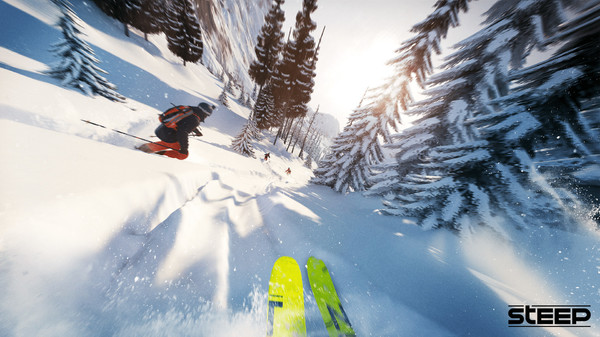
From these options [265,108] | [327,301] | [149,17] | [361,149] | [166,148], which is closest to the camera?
[327,301]

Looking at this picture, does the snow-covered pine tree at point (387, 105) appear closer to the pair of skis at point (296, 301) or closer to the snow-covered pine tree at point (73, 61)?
the pair of skis at point (296, 301)

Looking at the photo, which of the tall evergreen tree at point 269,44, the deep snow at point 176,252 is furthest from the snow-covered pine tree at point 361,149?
the tall evergreen tree at point 269,44

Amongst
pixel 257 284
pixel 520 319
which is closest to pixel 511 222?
pixel 520 319

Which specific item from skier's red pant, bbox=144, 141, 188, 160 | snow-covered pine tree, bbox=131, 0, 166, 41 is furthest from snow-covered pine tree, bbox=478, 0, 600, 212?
snow-covered pine tree, bbox=131, 0, 166, 41

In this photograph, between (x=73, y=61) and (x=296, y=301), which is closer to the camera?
(x=296, y=301)

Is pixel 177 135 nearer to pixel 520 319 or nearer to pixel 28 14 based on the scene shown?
pixel 28 14

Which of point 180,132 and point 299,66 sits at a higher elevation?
point 299,66

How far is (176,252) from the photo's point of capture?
7.14 feet

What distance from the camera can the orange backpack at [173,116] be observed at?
5.21 m

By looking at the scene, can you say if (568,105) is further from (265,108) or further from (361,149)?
(265,108)

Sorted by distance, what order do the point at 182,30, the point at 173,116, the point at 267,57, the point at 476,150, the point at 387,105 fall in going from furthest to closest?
the point at 267,57
the point at 182,30
the point at 387,105
the point at 173,116
the point at 476,150

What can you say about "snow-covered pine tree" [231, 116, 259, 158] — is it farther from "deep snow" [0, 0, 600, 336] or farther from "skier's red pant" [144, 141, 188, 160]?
"deep snow" [0, 0, 600, 336]

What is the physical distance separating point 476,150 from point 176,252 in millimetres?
5424

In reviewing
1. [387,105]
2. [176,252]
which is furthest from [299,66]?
[176,252]
